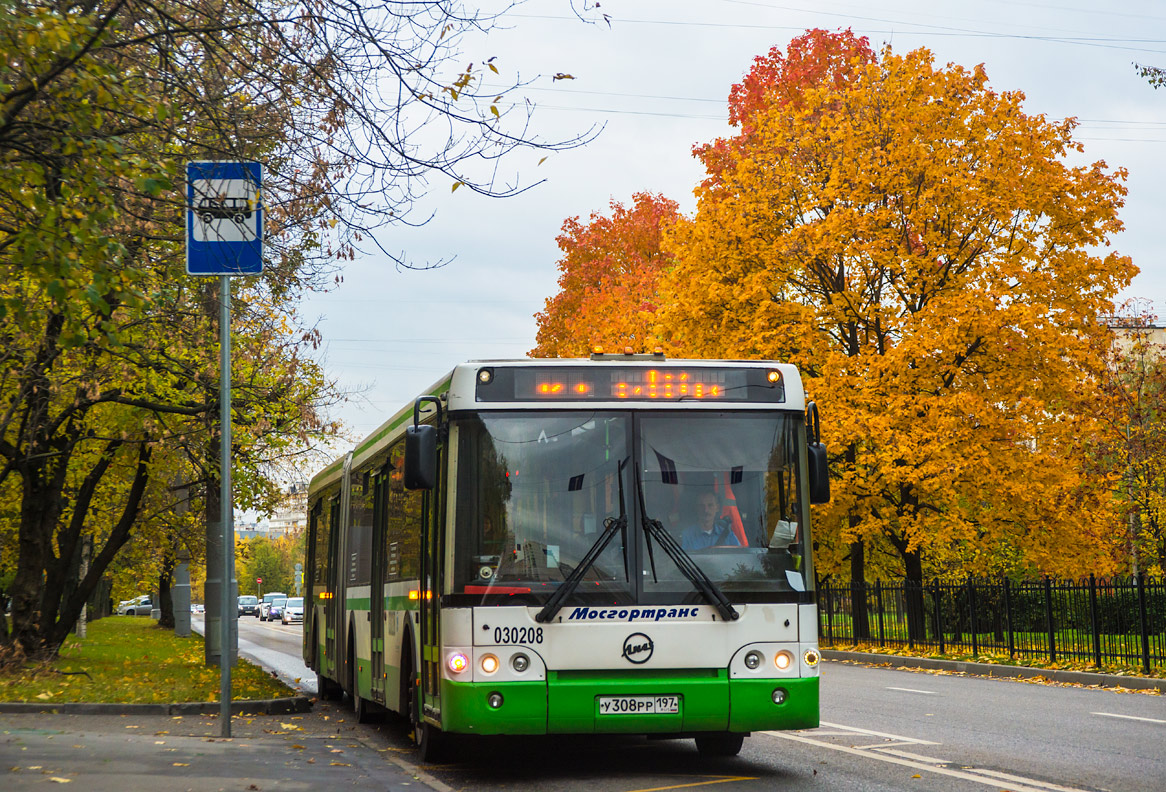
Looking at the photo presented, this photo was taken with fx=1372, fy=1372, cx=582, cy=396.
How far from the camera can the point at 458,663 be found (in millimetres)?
9414

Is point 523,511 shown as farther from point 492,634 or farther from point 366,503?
point 366,503

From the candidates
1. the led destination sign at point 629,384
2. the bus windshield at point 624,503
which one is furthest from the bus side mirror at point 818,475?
the led destination sign at point 629,384

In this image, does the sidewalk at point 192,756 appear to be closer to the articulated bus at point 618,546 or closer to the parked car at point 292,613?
the articulated bus at point 618,546

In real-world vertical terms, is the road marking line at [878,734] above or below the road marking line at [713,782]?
below

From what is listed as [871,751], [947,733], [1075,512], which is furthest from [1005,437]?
[871,751]

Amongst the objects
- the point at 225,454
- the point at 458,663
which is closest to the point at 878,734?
the point at 458,663

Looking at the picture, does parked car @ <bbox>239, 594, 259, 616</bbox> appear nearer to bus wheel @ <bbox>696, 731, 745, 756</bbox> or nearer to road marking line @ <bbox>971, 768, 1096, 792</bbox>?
bus wheel @ <bbox>696, 731, 745, 756</bbox>

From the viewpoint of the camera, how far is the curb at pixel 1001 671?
61.9 ft

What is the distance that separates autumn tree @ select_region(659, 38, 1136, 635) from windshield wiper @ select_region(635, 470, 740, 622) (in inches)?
637

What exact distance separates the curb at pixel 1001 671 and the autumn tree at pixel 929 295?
2346mm

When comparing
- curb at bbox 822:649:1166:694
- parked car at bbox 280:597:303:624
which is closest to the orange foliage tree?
curb at bbox 822:649:1166:694

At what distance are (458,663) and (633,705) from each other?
1.24 metres

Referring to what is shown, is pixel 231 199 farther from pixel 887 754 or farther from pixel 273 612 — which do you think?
pixel 273 612

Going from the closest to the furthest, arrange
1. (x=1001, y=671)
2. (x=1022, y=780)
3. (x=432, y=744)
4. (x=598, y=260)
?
(x=1022, y=780) → (x=432, y=744) → (x=1001, y=671) → (x=598, y=260)
